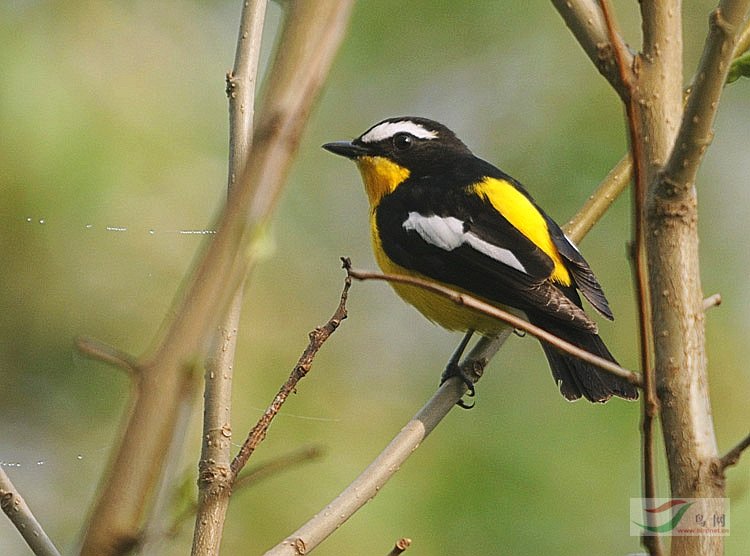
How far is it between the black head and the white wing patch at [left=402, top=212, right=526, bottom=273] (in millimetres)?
446

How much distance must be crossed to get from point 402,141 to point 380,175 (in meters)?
0.17

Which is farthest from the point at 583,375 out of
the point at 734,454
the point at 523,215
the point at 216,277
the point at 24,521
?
the point at 216,277

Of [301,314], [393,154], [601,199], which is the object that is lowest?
[301,314]

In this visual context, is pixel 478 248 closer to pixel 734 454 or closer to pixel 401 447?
pixel 401 447

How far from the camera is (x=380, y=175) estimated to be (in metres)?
4.21

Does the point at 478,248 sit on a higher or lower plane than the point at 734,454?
higher

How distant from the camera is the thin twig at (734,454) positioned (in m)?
1.42

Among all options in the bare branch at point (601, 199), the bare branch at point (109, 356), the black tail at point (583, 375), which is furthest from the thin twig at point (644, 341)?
the black tail at point (583, 375)

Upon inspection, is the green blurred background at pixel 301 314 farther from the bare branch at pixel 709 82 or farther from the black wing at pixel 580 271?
the bare branch at pixel 709 82

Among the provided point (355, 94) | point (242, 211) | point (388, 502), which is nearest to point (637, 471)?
point (388, 502)

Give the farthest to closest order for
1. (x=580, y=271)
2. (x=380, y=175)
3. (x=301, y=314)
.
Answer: (x=301, y=314) < (x=380, y=175) < (x=580, y=271)

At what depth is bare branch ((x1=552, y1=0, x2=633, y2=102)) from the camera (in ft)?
5.60

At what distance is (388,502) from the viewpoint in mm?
4207

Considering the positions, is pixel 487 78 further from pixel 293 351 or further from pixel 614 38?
pixel 614 38
